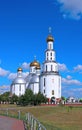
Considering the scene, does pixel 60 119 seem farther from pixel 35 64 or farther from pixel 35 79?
pixel 35 64

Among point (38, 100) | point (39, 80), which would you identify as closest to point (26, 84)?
point (39, 80)

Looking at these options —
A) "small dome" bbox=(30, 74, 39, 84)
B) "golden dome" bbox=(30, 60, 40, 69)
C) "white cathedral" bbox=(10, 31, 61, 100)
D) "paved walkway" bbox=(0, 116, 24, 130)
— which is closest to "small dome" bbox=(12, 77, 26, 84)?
"small dome" bbox=(30, 74, 39, 84)

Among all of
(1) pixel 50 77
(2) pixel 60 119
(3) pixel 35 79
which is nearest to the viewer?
(2) pixel 60 119

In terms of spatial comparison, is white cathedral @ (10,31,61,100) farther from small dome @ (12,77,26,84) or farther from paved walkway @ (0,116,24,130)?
paved walkway @ (0,116,24,130)

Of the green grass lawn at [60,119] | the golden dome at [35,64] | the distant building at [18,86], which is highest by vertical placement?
the golden dome at [35,64]

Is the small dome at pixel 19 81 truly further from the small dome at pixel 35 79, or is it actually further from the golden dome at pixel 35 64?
the golden dome at pixel 35 64

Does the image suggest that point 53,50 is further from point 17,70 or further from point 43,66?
point 17,70

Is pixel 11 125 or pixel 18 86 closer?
pixel 11 125

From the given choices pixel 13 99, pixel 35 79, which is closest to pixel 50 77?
pixel 35 79

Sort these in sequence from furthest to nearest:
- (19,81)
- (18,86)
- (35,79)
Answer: (19,81), (18,86), (35,79)

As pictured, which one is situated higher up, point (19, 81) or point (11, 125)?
point (19, 81)

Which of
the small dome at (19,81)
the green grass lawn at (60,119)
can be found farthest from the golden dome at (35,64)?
the green grass lawn at (60,119)

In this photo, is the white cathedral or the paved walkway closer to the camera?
the paved walkway

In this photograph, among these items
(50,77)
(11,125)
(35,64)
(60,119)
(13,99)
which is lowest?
(60,119)
